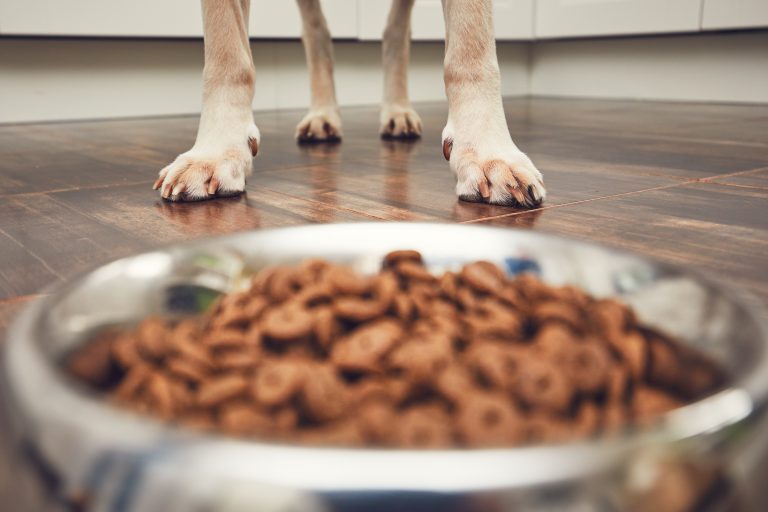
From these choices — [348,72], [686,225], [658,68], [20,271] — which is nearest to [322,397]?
[20,271]

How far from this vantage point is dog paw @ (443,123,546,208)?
114 cm

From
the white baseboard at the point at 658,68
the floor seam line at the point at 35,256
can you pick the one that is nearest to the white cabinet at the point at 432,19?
the white baseboard at the point at 658,68

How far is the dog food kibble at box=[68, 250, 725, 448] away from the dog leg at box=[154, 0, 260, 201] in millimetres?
686

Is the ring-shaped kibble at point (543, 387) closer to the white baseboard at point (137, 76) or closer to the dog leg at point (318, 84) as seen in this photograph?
the dog leg at point (318, 84)

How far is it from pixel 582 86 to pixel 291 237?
12.6 ft

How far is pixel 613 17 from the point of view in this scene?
3.73 m

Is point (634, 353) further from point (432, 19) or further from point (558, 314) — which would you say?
point (432, 19)

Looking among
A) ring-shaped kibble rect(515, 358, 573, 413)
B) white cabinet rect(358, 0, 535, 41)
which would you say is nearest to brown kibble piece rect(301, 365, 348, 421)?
ring-shaped kibble rect(515, 358, 573, 413)

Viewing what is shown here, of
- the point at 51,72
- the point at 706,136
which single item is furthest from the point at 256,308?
the point at 51,72

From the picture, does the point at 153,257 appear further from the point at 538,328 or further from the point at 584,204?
the point at 584,204

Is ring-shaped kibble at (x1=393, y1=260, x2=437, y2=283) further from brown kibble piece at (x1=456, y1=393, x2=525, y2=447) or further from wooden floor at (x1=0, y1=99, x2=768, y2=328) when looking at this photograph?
wooden floor at (x1=0, y1=99, x2=768, y2=328)

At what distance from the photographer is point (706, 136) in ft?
6.91

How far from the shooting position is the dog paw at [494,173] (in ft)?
3.75

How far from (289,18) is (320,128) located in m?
1.49
